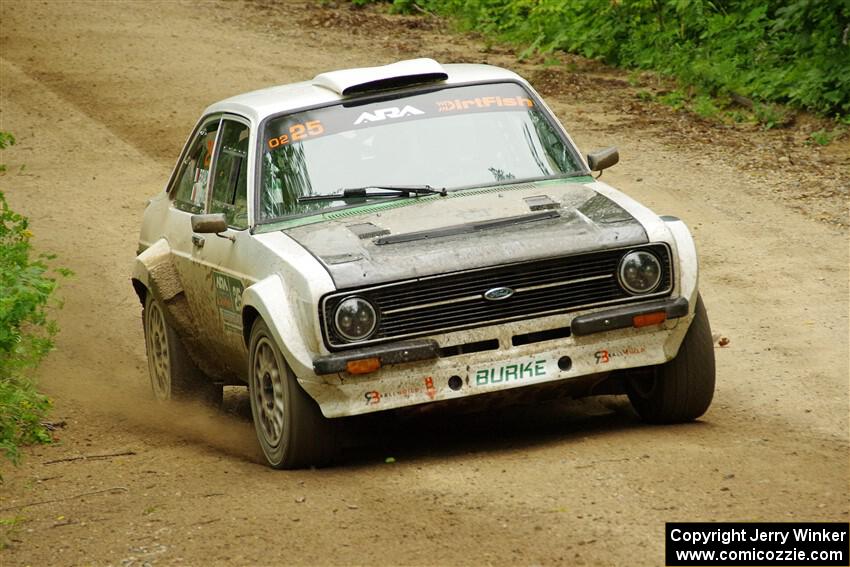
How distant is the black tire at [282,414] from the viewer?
655 cm

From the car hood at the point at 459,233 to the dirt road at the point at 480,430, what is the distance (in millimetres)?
927

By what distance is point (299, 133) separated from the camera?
750cm

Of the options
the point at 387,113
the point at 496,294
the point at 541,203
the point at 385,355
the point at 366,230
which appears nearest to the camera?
the point at 385,355

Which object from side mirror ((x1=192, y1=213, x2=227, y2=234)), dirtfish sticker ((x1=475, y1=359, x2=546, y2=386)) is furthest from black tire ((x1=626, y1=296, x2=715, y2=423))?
side mirror ((x1=192, y1=213, x2=227, y2=234))

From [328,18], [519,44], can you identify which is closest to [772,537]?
[519,44]

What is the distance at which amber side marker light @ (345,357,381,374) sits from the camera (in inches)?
246

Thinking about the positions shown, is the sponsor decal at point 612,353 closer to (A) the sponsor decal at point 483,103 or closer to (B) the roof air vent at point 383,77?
(A) the sponsor decal at point 483,103

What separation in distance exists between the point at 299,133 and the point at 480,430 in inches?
73.6

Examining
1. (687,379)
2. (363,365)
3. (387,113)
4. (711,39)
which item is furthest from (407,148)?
(711,39)

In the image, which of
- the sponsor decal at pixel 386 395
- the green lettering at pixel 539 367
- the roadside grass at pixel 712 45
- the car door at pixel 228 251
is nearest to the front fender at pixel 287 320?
the sponsor decal at pixel 386 395

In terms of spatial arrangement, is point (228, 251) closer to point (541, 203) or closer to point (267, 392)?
point (267, 392)

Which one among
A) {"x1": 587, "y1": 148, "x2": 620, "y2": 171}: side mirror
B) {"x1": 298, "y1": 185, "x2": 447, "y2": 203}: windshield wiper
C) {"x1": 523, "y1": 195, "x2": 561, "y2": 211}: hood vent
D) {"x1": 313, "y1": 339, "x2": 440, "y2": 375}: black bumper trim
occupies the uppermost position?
{"x1": 587, "y1": 148, "x2": 620, "y2": 171}: side mirror

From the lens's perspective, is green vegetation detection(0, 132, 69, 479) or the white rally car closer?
the white rally car

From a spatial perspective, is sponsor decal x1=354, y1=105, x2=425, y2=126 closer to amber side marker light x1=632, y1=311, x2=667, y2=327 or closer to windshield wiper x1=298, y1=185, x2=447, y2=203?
windshield wiper x1=298, y1=185, x2=447, y2=203
